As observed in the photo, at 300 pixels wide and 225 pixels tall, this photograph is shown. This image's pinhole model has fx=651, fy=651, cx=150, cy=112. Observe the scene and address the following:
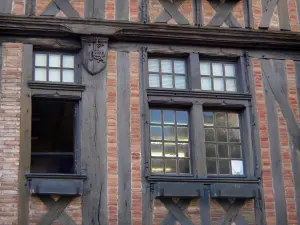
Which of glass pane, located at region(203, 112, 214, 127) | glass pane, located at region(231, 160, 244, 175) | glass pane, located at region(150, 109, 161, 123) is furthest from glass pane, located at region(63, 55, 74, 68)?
glass pane, located at region(231, 160, 244, 175)

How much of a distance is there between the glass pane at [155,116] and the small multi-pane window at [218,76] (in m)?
→ 0.85

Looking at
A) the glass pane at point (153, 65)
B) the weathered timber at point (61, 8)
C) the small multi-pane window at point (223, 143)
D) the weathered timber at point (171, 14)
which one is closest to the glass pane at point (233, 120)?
the small multi-pane window at point (223, 143)

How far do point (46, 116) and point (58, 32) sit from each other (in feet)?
4.31

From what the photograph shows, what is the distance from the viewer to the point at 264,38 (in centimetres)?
1067

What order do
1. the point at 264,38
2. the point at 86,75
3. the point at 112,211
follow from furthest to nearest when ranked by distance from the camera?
the point at 264,38, the point at 86,75, the point at 112,211

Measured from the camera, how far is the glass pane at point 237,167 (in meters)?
10.1

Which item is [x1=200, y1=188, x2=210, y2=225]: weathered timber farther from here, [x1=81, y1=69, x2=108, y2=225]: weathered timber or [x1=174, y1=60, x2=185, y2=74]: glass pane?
[x1=174, y1=60, x2=185, y2=74]: glass pane

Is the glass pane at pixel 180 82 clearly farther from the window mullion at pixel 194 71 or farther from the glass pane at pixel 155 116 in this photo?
the glass pane at pixel 155 116

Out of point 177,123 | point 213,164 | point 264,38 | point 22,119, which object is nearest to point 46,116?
point 22,119

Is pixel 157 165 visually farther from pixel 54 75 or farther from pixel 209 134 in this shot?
pixel 54 75

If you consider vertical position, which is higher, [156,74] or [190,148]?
[156,74]

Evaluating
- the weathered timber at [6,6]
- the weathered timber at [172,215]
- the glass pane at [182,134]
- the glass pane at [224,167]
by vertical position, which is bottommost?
the weathered timber at [172,215]

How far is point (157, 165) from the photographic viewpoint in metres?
9.88

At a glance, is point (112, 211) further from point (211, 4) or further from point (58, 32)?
point (211, 4)
